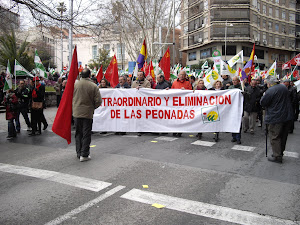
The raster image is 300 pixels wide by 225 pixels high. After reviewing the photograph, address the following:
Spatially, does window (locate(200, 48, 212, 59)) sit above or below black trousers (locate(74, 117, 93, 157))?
above

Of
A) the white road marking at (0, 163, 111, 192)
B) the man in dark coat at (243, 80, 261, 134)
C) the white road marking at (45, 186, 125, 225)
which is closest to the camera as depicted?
the white road marking at (45, 186, 125, 225)

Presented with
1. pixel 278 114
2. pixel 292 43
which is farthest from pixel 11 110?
pixel 292 43

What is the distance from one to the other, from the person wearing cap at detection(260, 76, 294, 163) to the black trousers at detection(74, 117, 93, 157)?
3745 millimetres

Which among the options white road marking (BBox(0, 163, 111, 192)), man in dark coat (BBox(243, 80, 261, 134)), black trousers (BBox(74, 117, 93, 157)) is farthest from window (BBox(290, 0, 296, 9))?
white road marking (BBox(0, 163, 111, 192))

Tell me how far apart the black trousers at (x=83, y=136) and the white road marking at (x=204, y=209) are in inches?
84.1

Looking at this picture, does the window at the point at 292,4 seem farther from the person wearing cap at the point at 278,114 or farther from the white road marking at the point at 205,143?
the person wearing cap at the point at 278,114

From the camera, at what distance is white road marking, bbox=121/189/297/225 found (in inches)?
135

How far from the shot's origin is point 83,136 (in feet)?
20.4

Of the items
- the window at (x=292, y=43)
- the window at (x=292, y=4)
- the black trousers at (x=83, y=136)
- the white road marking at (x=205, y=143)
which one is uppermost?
the window at (x=292, y=4)

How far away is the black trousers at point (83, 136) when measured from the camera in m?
6.11

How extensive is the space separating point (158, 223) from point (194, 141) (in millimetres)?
4924

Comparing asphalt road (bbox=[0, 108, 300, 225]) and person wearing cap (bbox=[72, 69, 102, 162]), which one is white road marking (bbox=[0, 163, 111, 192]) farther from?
person wearing cap (bbox=[72, 69, 102, 162])

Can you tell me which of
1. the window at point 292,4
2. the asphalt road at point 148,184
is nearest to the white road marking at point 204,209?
the asphalt road at point 148,184

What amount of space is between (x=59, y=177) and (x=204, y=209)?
8.33 feet
